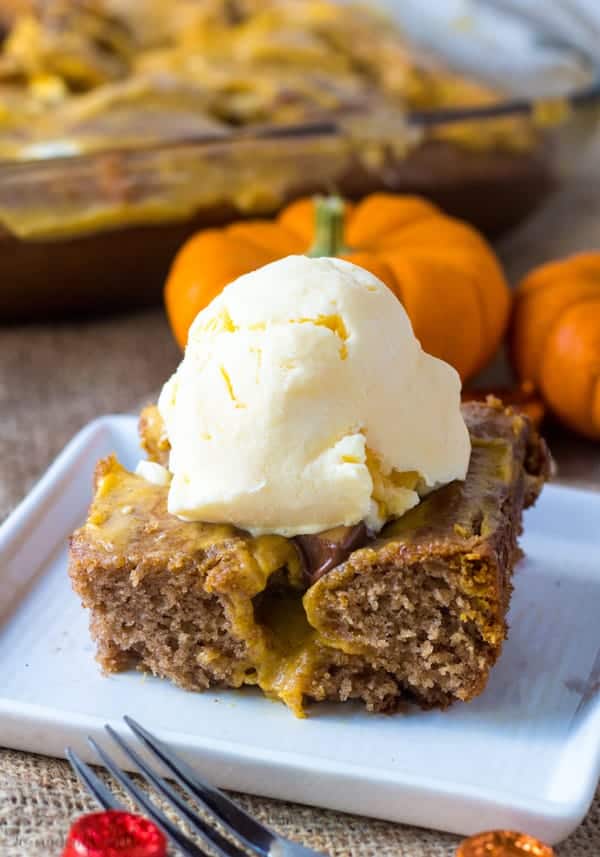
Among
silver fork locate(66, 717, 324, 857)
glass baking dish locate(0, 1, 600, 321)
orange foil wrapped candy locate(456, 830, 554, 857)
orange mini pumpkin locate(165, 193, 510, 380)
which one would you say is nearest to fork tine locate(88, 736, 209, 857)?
silver fork locate(66, 717, 324, 857)

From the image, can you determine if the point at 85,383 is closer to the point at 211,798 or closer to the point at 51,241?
the point at 51,241

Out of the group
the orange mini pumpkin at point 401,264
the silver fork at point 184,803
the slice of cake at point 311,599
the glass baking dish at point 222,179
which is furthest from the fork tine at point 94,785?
the glass baking dish at point 222,179

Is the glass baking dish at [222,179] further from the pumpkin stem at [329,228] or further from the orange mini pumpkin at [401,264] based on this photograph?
the pumpkin stem at [329,228]

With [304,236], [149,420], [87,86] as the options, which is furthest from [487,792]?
[87,86]

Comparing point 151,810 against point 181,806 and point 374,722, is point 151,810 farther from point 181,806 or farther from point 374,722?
point 374,722

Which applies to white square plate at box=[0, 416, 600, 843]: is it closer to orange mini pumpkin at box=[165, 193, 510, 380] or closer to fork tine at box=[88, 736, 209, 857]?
fork tine at box=[88, 736, 209, 857]
